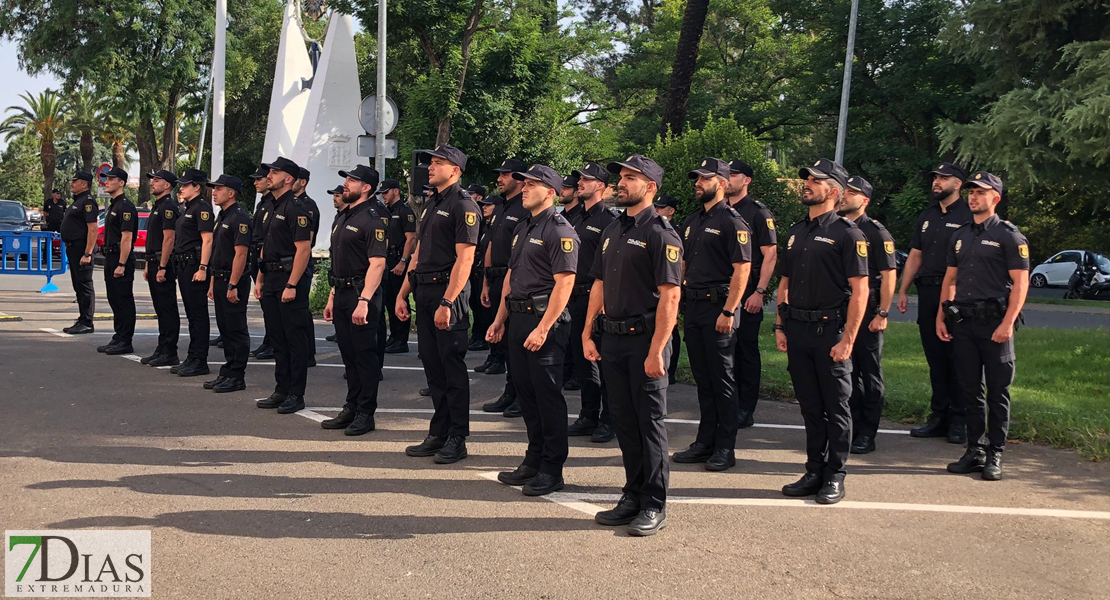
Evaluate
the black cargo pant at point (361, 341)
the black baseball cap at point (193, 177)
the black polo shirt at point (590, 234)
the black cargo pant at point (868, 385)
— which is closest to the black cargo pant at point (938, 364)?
the black cargo pant at point (868, 385)

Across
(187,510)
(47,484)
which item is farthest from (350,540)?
(47,484)

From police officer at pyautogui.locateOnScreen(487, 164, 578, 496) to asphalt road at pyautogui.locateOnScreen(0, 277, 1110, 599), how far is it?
273mm

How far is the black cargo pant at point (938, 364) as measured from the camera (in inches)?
313

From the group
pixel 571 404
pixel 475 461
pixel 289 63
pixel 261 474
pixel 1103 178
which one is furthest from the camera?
pixel 289 63

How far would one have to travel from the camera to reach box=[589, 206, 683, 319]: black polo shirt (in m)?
5.34

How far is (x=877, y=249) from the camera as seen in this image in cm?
737

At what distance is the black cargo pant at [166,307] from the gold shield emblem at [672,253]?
712 cm

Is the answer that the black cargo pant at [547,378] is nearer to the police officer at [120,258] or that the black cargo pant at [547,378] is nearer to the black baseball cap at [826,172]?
the black baseball cap at [826,172]

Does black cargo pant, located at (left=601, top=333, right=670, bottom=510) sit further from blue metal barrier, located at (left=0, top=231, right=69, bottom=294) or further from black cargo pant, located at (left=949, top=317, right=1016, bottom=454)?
blue metal barrier, located at (left=0, top=231, right=69, bottom=294)

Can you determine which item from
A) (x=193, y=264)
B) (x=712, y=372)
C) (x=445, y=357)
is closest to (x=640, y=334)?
(x=712, y=372)

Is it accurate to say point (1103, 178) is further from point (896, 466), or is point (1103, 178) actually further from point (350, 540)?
point (350, 540)

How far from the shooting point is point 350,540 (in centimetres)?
514

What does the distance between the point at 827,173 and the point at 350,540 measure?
366 cm
